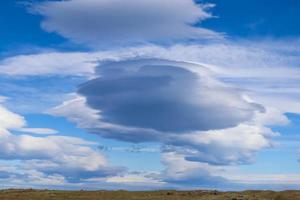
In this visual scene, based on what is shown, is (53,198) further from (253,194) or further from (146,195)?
(253,194)

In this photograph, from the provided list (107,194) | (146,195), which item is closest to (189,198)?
(146,195)

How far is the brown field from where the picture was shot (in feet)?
270

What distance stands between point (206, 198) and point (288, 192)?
1229cm

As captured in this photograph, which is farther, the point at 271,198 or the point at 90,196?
the point at 90,196

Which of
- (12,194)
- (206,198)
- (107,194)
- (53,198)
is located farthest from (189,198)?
(12,194)

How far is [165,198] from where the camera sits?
85.2 meters

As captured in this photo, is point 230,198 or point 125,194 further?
point 125,194

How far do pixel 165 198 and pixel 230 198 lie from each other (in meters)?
10.2

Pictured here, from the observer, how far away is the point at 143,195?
3521 inches

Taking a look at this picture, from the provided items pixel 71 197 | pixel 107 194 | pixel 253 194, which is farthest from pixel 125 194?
pixel 253 194

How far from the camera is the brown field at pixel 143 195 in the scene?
82144mm

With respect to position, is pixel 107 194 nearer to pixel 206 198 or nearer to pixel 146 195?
pixel 146 195

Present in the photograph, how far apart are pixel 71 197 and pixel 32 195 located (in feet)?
23.1

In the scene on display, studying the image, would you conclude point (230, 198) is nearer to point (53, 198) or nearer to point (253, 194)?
point (253, 194)
